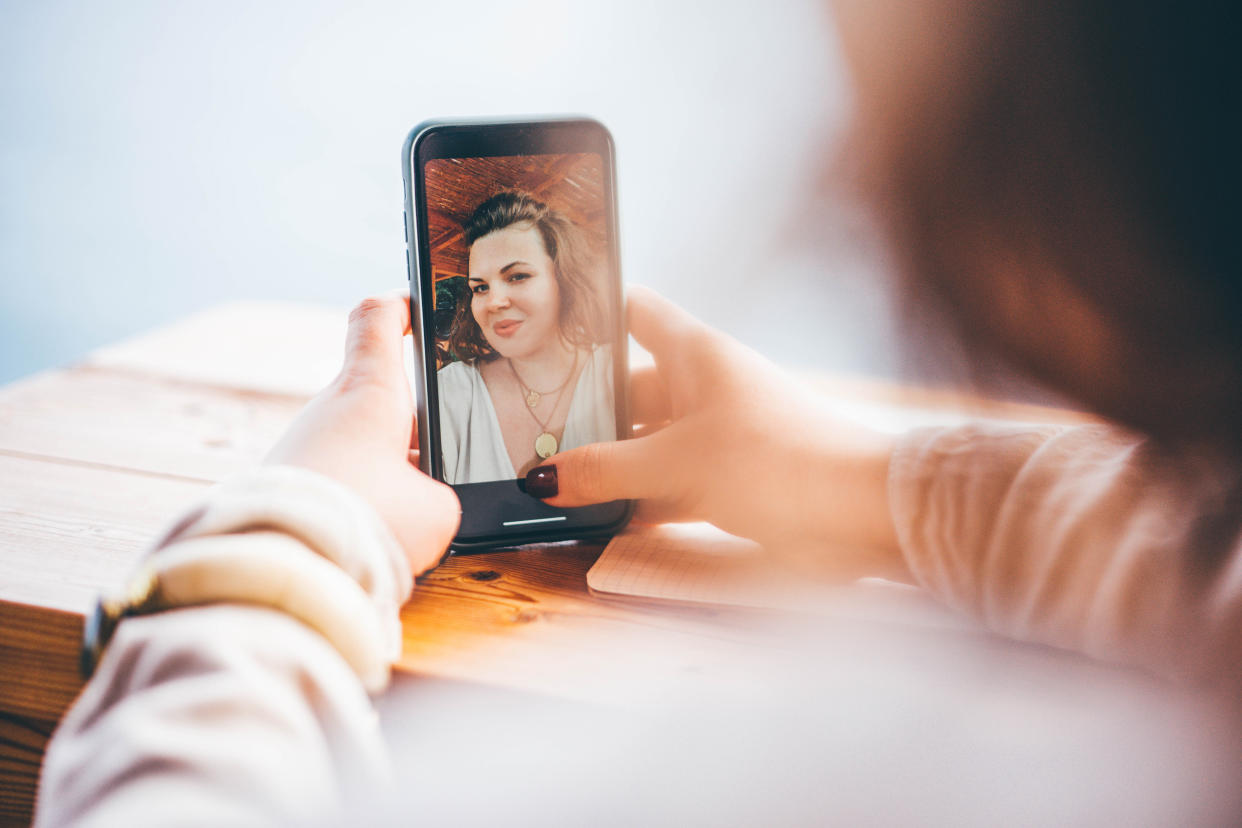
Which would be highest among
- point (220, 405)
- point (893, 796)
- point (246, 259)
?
point (246, 259)

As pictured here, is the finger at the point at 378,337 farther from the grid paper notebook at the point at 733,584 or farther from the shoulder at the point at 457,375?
the grid paper notebook at the point at 733,584

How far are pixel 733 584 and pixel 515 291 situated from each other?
190 millimetres

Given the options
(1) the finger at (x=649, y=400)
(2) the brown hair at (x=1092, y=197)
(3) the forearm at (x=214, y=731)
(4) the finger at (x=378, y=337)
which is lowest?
(3) the forearm at (x=214, y=731)

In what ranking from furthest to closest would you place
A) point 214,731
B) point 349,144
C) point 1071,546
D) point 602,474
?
point 349,144 → point 602,474 → point 1071,546 → point 214,731

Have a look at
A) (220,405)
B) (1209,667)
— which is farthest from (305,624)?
(220,405)

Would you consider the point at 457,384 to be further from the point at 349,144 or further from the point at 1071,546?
the point at 349,144

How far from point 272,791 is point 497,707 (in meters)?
0.13

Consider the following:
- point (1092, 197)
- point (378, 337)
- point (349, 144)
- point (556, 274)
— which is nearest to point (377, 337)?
point (378, 337)

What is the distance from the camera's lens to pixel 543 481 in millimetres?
422

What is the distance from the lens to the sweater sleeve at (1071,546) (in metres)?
0.30

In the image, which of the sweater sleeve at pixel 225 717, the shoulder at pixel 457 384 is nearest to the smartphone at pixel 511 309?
the shoulder at pixel 457 384

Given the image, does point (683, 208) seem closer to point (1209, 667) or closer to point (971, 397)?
point (971, 397)

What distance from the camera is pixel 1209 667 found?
293mm

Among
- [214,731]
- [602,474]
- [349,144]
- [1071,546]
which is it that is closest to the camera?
[214,731]
